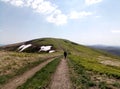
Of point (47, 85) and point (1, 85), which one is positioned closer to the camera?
point (47, 85)

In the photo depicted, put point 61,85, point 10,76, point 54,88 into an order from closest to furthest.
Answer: point 54,88
point 61,85
point 10,76

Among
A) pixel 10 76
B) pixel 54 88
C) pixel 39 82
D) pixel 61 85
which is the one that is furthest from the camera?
pixel 10 76

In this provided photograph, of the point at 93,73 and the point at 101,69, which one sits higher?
the point at 93,73

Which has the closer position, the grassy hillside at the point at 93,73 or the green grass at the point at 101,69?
the grassy hillside at the point at 93,73

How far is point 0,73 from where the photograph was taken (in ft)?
119

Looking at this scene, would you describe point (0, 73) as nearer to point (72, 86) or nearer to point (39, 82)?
point (39, 82)

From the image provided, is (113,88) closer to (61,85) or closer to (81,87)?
(81,87)

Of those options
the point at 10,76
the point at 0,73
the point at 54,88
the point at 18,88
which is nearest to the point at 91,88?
the point at 54,88

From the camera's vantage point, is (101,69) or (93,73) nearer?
(93,73)

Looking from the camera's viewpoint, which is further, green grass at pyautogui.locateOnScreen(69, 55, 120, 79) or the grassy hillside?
green grass at pyautogui.locateOnScreen(69, 55, 120, 79)

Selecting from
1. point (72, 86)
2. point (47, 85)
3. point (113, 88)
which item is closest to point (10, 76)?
point (47, 85)

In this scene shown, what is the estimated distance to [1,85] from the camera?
27.7m

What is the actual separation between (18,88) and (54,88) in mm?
Answer: 4609

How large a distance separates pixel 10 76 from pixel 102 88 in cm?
1685
